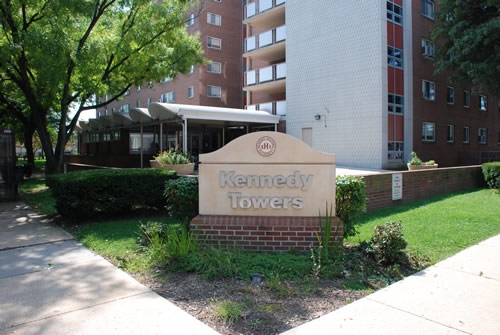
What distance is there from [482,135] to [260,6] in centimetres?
1952

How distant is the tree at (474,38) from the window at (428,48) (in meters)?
2.35

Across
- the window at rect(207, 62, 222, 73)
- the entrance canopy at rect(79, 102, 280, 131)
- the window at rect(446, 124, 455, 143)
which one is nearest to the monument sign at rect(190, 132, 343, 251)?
the entrance canopy at rect(79, 102, 280, 131)

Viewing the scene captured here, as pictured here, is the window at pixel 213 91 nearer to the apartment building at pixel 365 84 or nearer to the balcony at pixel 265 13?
the apartment building at pixel 365 84

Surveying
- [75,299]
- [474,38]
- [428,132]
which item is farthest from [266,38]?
[75,299]

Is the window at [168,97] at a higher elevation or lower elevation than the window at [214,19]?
lower

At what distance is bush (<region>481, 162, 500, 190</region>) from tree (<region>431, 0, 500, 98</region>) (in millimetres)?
6750

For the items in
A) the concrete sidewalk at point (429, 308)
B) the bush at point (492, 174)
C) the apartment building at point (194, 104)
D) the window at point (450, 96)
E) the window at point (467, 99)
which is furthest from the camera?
the window at point (467, 99)

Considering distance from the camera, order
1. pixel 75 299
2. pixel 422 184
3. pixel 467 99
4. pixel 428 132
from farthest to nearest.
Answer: pixel 467 99, pixel 428 132, pixel 422 184, pixel 75 299

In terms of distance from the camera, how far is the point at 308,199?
5.86 meters

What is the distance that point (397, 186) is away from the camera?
10.3m

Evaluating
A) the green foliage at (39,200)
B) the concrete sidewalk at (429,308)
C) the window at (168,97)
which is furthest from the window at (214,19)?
the concrete sidewalk at (429,308)

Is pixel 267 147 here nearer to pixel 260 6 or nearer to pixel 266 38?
pixel 266 38

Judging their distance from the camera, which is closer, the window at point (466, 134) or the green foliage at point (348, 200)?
the green foliage at point (348, 200)

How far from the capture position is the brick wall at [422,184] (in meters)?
9.56
